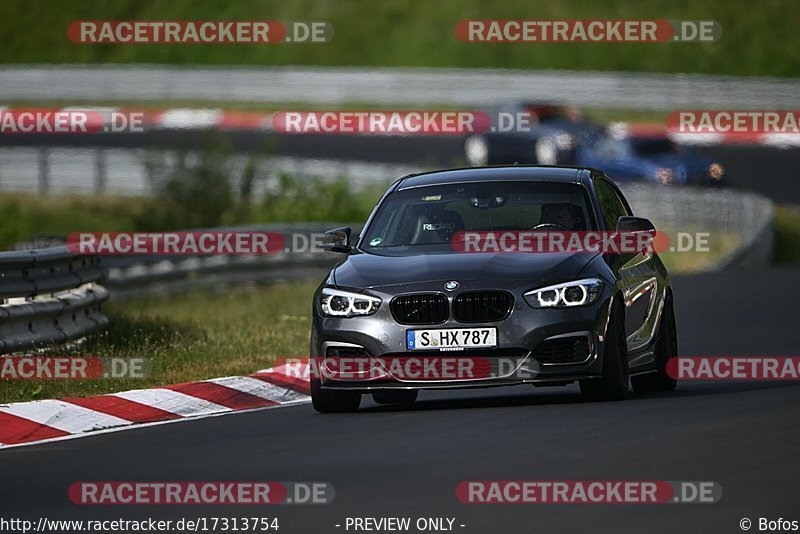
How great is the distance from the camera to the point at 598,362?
11445 millimetres

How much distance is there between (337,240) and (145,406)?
166 centimetres

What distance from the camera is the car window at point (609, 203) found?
12.8 m

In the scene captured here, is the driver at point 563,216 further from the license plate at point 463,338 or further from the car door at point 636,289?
the license plate at point 463,338

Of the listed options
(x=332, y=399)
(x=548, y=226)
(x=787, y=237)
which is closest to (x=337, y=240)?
(x=332, y=399)

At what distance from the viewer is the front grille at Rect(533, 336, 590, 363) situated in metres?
11.4

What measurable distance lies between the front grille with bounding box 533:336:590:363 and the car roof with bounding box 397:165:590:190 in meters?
1.69

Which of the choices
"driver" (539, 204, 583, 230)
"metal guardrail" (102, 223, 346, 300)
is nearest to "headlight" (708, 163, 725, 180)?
"metal guardrail" (102, 223, 346, 300)

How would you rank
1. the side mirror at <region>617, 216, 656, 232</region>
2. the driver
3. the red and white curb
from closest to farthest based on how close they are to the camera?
1. the red and white curb
2. the side mirror at <region>617, 216, 656, 232</region>
3. the driver

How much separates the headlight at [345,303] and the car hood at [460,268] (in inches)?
2.9

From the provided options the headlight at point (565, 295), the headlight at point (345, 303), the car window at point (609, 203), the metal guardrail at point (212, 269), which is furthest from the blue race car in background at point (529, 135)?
the headlight at point (565, 295)

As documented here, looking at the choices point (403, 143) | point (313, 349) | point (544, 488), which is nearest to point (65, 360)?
point (313, 349)

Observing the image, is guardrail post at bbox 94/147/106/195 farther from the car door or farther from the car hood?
the car hood

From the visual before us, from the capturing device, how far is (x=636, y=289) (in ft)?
40.8

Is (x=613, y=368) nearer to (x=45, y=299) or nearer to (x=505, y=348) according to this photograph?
(x=505, y=348)
